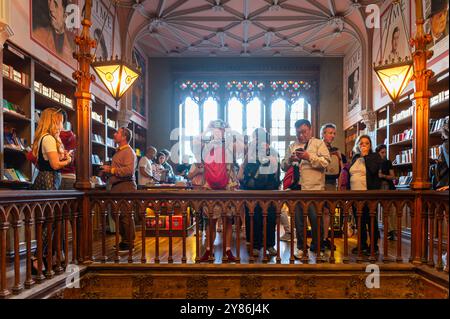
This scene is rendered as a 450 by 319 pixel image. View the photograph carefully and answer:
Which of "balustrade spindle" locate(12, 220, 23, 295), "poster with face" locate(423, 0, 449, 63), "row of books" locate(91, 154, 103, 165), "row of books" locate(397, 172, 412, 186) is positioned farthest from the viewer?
"row of books" locate(91, 154, 103, 165)

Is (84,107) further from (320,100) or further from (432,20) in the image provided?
(320,100)

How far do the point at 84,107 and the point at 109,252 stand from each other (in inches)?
74.9

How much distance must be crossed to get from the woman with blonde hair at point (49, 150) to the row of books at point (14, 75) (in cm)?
154

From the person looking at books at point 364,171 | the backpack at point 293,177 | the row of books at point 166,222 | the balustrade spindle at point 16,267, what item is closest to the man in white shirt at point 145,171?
the row of books at point 166,222

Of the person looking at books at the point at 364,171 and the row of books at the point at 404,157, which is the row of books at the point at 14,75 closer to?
the person looking at books at the point at 364,171

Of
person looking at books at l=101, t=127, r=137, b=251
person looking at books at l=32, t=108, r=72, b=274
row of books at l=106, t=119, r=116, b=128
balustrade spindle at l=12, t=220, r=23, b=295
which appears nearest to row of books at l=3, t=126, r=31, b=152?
person looking at books at l=101, t=127, r=137, b=251

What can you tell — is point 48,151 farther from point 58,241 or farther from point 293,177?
point 293,177

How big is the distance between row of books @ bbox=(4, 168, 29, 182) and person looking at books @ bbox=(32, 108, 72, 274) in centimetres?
110

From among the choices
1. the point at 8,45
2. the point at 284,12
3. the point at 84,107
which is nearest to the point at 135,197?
the point at 84,107

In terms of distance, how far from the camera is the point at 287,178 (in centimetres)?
458

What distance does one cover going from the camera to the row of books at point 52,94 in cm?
548

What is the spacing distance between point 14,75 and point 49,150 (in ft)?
6.55

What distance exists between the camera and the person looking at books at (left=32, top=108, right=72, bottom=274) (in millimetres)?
3416

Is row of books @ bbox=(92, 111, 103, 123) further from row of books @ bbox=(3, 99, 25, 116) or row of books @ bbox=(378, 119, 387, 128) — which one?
row of books @ bbox=(378, 119, 387, 128)
